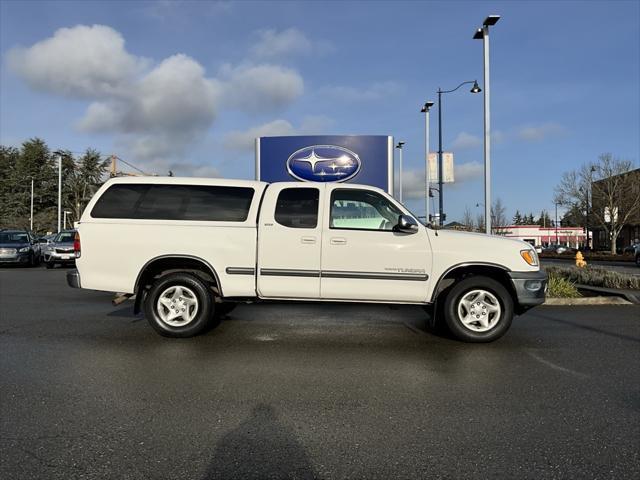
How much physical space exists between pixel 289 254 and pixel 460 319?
2.38m

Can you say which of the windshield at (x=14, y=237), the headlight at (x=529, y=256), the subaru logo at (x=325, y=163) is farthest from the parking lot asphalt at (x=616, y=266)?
the windshield at (x=14, y=237)

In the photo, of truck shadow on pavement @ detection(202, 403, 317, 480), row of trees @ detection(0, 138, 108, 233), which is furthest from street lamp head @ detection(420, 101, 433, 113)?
row of trees @ detection(0, 138, 108, 233)

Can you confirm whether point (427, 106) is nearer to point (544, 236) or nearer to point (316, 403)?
point (316, 403)

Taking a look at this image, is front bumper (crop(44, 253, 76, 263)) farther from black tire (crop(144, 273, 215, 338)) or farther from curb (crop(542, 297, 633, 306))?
curb (crop(542, 297, 633, 306))

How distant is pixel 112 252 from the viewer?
→ 637 centimetres

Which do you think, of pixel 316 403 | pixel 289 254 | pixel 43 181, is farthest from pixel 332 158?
pixel 43 181

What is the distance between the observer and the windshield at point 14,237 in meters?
22.3

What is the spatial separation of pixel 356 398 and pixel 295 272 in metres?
2.40

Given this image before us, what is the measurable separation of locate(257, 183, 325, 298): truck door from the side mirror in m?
1.03

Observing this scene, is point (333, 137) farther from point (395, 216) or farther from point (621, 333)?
point (621, 333)

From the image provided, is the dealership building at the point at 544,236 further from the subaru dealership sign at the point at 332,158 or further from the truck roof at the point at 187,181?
the truck roof at the point at 187,181

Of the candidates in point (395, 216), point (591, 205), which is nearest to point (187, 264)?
point (395, 216)

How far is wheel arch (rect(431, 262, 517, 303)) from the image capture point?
6.17 meters

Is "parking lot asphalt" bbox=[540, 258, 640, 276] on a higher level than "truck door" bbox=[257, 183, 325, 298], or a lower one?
lower
